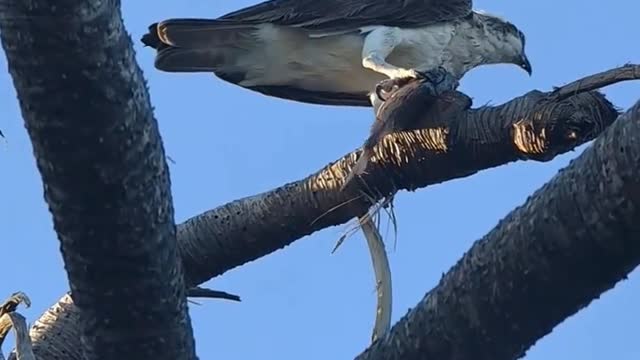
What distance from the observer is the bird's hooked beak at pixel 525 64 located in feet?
25.4

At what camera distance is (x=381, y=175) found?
3.60 m

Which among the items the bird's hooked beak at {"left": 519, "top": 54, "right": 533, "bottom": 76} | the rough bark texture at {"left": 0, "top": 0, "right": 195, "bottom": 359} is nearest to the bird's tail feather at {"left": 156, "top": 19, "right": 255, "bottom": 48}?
the bird's hooked beak at {"left": 519, "top": 54, "right": 533, "bottom": 76}

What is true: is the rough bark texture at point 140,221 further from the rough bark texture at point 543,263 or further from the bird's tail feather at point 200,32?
the bird's tail feather at point 200,32

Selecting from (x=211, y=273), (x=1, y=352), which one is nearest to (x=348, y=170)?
(x=211, y=273)

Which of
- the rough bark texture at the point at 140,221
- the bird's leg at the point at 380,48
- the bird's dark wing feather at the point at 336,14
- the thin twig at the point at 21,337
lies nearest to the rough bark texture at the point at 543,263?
the rough bark texture at the point at 140,221

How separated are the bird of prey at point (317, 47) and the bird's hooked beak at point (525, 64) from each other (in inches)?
43.7

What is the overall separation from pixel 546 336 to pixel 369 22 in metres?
4.48

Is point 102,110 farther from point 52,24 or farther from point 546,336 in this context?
point 546,336

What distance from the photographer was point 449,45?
6.81m

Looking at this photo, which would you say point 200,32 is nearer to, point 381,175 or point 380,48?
point 380,48

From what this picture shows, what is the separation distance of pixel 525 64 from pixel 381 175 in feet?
14.2

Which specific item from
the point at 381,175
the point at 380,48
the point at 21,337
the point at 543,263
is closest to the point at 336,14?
the point at 380,48

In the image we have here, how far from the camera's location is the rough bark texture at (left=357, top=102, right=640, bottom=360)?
1.95 meters

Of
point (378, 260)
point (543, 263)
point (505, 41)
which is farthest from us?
point (505, 41)
